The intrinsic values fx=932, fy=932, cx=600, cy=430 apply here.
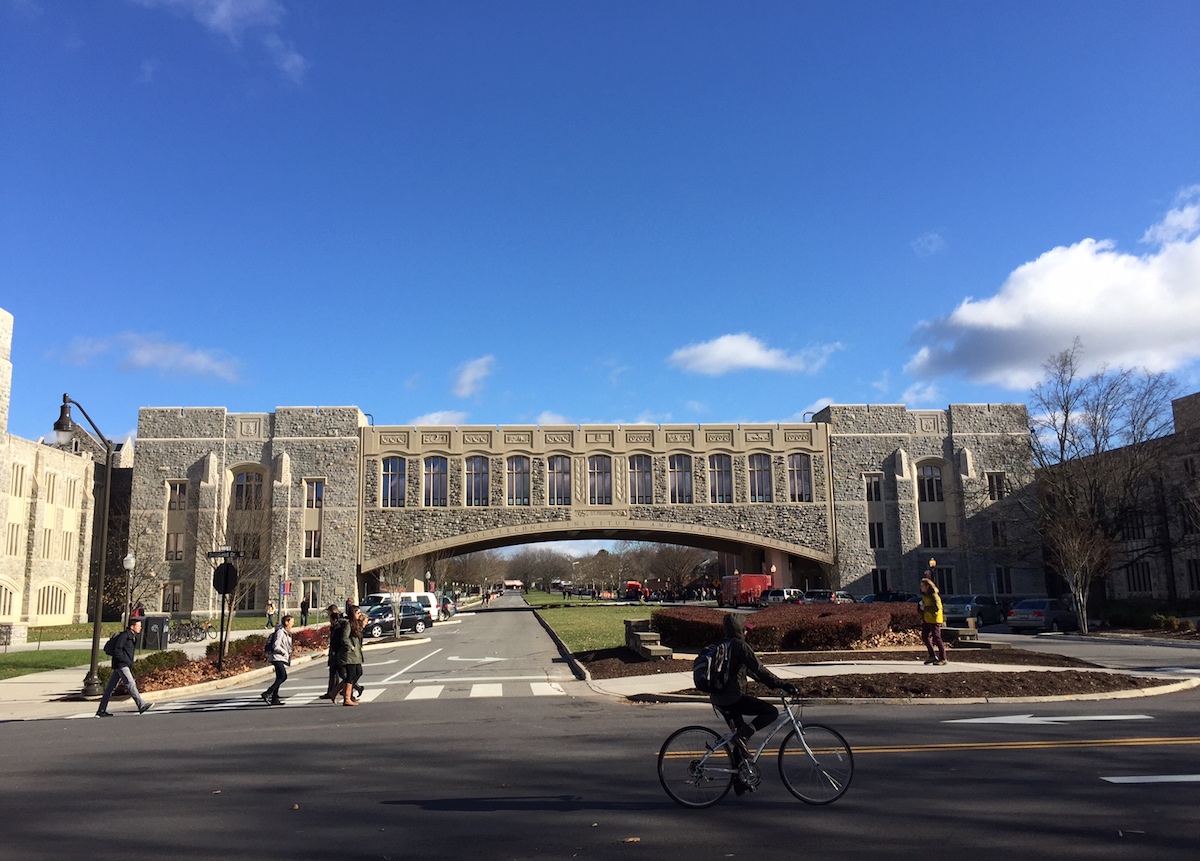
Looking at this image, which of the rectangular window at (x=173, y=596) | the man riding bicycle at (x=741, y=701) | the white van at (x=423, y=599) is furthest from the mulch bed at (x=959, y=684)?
the rectangular window at (x=173, y=596)

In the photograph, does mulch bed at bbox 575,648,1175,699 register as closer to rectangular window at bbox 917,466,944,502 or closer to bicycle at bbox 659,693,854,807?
bicycle at bbox 659,693,854,807

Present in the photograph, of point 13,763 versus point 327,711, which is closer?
point 13,763

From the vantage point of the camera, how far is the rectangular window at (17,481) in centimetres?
5266

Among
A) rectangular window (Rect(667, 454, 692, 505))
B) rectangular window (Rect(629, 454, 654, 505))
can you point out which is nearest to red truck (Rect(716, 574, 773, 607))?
rectangular window (Rect(667, 454, 692, 505))

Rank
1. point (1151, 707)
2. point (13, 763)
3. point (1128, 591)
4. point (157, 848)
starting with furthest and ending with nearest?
point (1128, 591), point (1151, 707), point (13, 763), point (157, 848)

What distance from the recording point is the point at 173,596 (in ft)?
201

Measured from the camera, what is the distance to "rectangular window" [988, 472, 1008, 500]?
6394cm

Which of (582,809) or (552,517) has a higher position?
(552,517)

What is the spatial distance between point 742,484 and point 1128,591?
24304 millimetres

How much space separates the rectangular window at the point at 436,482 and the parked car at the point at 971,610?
33977 millimetres

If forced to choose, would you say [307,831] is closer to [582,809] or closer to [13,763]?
[582,809]

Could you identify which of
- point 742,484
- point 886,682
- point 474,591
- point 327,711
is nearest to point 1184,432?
point 742,484

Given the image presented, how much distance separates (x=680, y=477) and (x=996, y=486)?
21852mm

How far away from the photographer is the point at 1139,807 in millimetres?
7496
